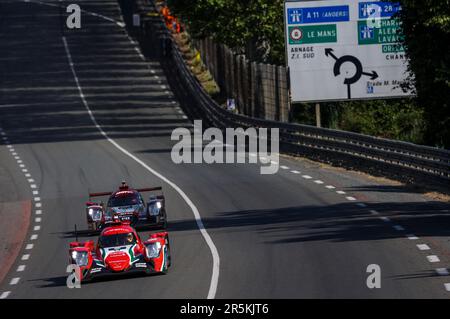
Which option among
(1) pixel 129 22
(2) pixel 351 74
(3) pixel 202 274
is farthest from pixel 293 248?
(1) pixel 129 22

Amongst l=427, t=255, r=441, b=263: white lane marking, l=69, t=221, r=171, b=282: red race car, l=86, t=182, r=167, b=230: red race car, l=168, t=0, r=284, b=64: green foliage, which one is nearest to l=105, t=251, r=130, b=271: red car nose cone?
l=69, t=221, r=171, b=282: red race car

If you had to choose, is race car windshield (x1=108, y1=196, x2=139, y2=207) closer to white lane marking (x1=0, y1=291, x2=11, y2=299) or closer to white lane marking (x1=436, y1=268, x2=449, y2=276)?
white lane marking (x1=0, y1=291, x2=11, y2=299)

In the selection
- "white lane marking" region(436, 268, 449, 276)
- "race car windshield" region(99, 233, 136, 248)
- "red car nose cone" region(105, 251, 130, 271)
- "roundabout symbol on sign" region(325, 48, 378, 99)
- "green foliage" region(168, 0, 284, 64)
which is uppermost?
"green foliage" region(168, 0, 284, 64)

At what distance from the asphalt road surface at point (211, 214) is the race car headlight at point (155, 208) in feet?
2.34

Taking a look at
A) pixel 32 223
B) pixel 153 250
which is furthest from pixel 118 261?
pixel 32 223

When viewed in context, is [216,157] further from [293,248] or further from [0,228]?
[293,248]

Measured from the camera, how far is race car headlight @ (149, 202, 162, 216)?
3023 centimetres

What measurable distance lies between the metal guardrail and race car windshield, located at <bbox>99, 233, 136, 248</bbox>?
11.7 meters

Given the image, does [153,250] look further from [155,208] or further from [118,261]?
[155,208]

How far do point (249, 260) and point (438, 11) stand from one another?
11.0 metres

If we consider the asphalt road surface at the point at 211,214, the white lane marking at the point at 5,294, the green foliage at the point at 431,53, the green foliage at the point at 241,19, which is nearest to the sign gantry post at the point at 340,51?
the asphalt road surface at the point at 211,214

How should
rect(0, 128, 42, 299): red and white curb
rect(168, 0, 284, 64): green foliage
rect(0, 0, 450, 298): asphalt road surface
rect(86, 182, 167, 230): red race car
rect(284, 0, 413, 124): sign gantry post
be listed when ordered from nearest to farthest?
rect(0, 0, 450, 298): asphalt road surface → rect(0, 128, 42, 299): red and white curb → rect(86, 182, 167, 230): red race car → rect(284, 0, 413, 124): sign gantry post → rect(168, 0, 284, 64): green foliage

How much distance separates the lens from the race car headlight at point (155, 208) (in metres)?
30.2
